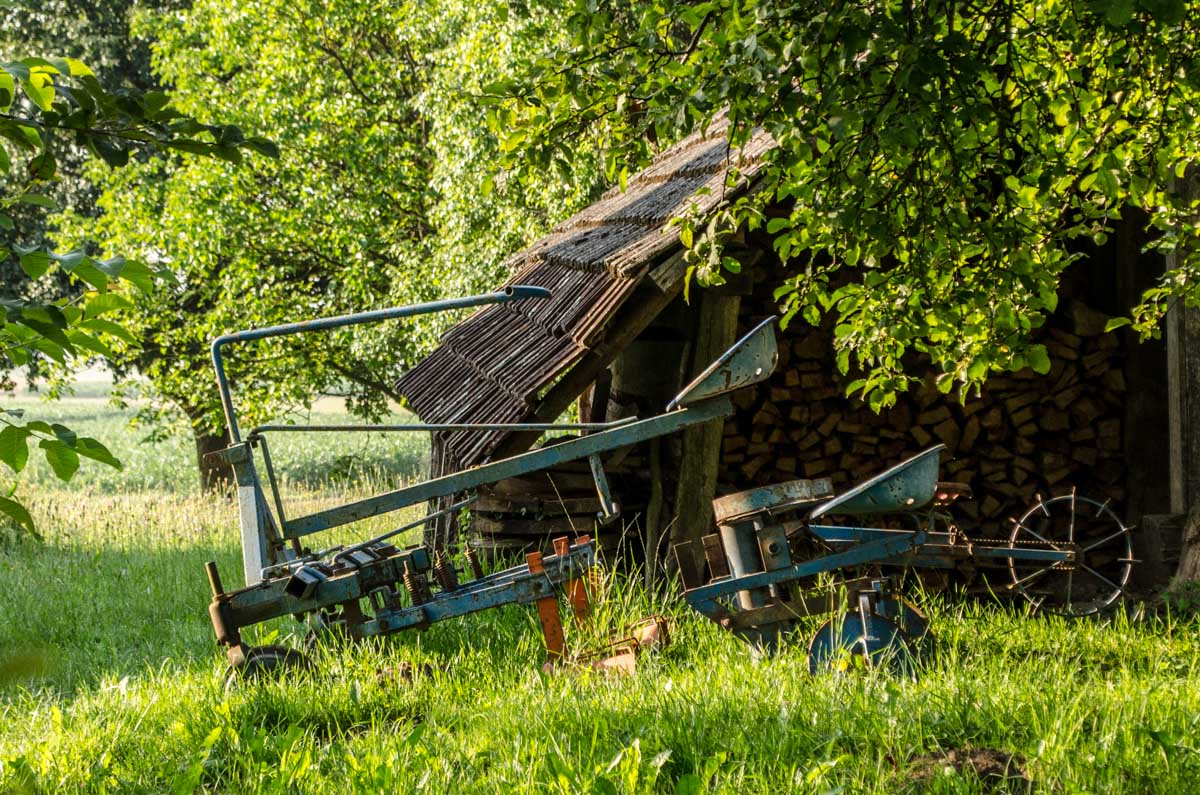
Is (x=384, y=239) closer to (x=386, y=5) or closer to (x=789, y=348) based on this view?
(x=386, y=5)

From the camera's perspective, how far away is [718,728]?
3404 millimetres

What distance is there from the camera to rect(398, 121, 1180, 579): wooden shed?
6012 mm

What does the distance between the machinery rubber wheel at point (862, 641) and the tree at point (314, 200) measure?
7739 millimetres

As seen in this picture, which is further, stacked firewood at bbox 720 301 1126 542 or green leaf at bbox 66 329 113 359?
stacked firewood at bbox 720 301 1126 542

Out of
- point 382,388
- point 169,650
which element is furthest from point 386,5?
point 169,650

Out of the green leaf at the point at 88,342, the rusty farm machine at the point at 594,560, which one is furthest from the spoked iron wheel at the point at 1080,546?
the green leaf at the point at 88,342

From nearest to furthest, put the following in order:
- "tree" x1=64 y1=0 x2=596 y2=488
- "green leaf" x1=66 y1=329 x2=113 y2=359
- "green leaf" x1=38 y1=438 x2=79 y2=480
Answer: "green leaf" x1=38 y1=438 x2=79 y2=480, "green leaf" x1=66 y1=329 x2=113 y2=359, "tree" x1=64 y1=0 x2=596 y2=488

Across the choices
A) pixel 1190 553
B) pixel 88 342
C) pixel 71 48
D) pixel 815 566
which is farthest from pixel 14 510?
pixel 71 48

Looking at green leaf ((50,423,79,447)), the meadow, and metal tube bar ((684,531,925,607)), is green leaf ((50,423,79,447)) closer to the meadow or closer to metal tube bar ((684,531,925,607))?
the meadow

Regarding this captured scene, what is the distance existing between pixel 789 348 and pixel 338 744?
3.50 meters

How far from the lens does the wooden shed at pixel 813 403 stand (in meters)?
6.01

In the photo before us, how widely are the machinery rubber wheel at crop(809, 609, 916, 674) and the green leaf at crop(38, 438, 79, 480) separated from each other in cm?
294

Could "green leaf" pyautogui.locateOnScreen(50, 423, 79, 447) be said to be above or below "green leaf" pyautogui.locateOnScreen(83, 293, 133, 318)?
below

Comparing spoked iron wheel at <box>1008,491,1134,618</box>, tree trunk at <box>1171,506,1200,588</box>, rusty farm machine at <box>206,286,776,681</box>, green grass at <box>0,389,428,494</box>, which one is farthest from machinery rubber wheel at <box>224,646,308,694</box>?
green grass at <box>0,389,428,494</box>
